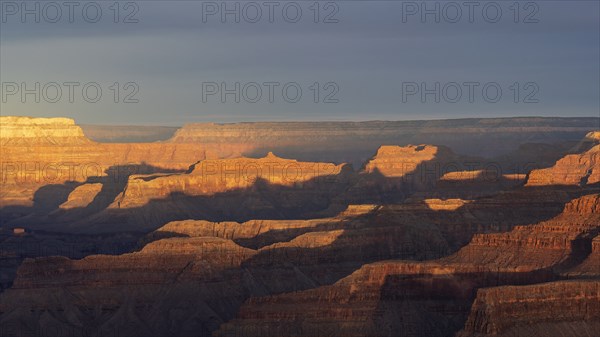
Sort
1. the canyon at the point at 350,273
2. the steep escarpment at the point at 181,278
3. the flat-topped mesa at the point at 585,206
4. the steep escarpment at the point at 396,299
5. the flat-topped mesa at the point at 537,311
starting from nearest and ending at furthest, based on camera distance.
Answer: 1. the flat-topped mesa at the point at 537,311
2. the canyon at the point at 350,273
3. the steep escarpment at the point at 396,299
4. the flat-topped mesa at the point at 585,206
5. the steep escarpment at the point at 181,278

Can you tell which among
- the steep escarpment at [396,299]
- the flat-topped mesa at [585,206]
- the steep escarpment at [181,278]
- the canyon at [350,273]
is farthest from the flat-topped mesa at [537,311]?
the steep escarpment at [181,278]

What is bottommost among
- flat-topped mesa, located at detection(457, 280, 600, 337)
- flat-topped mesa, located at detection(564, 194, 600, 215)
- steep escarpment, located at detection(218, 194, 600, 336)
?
steep escarpment, located at detection(218, 194, 600, 336)

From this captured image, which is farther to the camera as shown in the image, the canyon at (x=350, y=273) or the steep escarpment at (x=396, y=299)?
the steep escarpment at (x=396, y=299)

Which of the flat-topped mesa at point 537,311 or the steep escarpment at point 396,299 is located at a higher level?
the flat-topped mesa at point 537,311

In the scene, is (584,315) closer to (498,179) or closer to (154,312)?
(154,312)

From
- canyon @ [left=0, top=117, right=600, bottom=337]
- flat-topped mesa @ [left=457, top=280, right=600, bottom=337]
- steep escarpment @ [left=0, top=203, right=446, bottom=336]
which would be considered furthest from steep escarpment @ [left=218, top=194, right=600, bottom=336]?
steep escarpment @ [left=0, top=203, right=446, bottom=336]

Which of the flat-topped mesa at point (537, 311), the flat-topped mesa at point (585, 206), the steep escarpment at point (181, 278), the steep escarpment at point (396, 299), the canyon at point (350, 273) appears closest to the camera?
the flat-topped mesa at point (537, 311)

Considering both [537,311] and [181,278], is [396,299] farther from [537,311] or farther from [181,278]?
[181,278]

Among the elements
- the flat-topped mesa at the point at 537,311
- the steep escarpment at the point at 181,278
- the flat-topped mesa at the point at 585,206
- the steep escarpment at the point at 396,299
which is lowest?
the steep escarpment at the point at 181,278

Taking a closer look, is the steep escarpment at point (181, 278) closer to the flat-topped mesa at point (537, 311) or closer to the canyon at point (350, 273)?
the canyon at point (350, 273)

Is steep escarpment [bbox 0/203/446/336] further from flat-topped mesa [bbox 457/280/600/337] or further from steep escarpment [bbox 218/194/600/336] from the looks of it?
flat-topped mesa [bbox 457/280/600/337]
